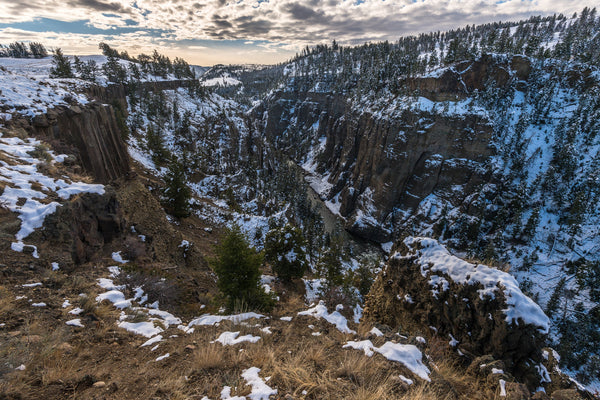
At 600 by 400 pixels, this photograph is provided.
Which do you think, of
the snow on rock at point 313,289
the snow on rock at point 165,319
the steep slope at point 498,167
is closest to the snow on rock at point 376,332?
the snow on rock at point 165,319

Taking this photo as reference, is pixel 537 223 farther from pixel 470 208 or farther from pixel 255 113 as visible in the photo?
pixel 255 113

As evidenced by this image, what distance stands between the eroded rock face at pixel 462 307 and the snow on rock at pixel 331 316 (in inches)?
32.9

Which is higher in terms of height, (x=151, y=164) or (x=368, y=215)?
(x=151, y=164)

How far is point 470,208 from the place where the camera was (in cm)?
6938

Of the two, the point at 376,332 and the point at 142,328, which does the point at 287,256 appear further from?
the point at 376,332

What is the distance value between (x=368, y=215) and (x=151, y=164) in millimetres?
63869

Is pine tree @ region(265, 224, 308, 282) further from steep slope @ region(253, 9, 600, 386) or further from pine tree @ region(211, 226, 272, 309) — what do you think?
steep slope @ region(253, 9, 600, 386)

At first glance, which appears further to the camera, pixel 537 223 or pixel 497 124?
pixel 497 124

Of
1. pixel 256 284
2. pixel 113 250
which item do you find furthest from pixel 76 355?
pixel 113 250

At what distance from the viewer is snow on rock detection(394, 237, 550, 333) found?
7.89 m

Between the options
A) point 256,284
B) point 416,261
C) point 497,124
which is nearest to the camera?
point 416,261

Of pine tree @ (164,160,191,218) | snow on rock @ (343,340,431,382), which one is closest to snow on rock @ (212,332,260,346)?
snow on rock @ (343,340,431,382)

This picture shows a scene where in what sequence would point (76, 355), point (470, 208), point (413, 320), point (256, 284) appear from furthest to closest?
point (470, 208), point (256, 284), point (413, 320), point (76, 355)

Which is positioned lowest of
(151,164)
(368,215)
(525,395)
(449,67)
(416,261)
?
(368,215)
